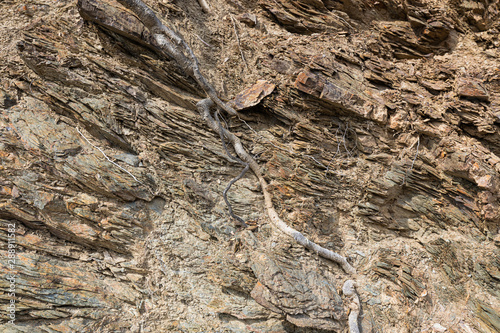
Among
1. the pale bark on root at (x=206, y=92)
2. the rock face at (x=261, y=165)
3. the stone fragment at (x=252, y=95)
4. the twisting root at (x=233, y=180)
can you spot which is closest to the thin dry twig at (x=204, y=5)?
the rock face at (x=261, y=165)

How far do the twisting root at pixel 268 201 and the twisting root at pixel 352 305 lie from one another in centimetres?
35

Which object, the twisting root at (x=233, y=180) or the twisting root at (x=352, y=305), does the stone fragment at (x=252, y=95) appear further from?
the twisting root at (x=352, y=305)

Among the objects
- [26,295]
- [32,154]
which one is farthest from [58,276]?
[32,154]

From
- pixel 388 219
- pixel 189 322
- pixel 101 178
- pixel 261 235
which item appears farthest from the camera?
pixel 388 219

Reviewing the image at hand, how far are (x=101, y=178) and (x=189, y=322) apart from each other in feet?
9.74

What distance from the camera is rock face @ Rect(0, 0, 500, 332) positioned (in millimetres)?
4691

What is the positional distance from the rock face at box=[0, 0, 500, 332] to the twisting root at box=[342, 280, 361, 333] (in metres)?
0.21

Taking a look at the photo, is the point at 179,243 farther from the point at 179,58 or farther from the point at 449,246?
the point at 449,246

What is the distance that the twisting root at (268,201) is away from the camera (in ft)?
18.5

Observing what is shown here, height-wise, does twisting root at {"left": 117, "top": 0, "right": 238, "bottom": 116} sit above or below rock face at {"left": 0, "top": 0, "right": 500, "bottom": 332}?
above

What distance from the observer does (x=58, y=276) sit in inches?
173

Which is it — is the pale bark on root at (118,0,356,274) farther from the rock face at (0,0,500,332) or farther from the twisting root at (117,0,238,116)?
the rock face at (0,0,500,332)

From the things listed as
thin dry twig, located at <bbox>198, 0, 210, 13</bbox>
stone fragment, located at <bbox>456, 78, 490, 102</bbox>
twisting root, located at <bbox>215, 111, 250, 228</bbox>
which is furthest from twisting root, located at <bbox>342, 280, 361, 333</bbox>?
thin dry twig, located at <bbox>198, 0, 210, 13</bbox>

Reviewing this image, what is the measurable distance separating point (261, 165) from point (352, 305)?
331 cm
